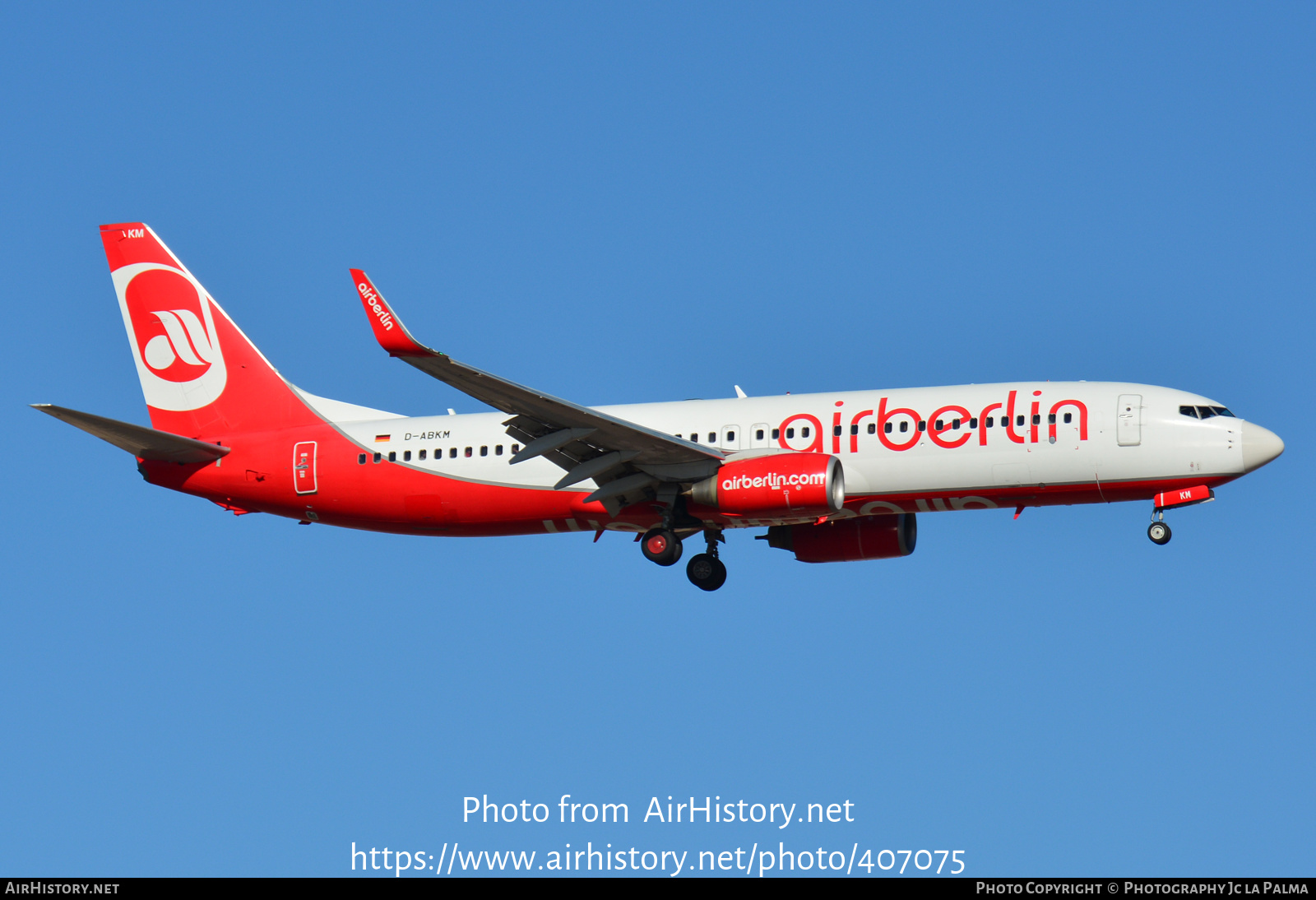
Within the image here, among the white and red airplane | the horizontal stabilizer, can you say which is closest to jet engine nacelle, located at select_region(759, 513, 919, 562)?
the white and red airplane

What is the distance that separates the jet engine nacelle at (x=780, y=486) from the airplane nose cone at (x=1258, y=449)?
8.96 m

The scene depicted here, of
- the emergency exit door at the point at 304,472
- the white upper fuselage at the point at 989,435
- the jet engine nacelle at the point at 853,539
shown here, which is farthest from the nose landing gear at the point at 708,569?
the emergency exit door at the point at 304,472

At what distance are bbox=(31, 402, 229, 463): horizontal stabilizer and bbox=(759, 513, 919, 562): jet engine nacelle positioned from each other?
49.4 feet

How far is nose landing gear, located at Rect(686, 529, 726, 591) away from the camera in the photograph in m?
40.3

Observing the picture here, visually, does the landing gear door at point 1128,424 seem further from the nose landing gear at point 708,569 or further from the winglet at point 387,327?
the winglet at point 387,327

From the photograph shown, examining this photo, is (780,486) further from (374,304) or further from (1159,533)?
(374,304)

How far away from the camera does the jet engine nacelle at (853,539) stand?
40312mm

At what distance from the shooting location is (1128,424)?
1435 inches

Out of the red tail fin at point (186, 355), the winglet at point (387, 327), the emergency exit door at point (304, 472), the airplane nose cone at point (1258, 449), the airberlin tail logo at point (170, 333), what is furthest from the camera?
the airberlin tail logo at point (170, 333)

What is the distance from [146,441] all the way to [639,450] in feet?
42.1

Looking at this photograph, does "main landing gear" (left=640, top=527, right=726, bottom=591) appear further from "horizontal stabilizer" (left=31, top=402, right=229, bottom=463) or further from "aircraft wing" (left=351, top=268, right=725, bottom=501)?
"horizontal stabilizer" (left=31, top=402, right=229, bottom=463)

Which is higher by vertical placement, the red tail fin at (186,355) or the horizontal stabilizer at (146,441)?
the red tail fin at (186,355)

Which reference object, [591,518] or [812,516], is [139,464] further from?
[812,516]
